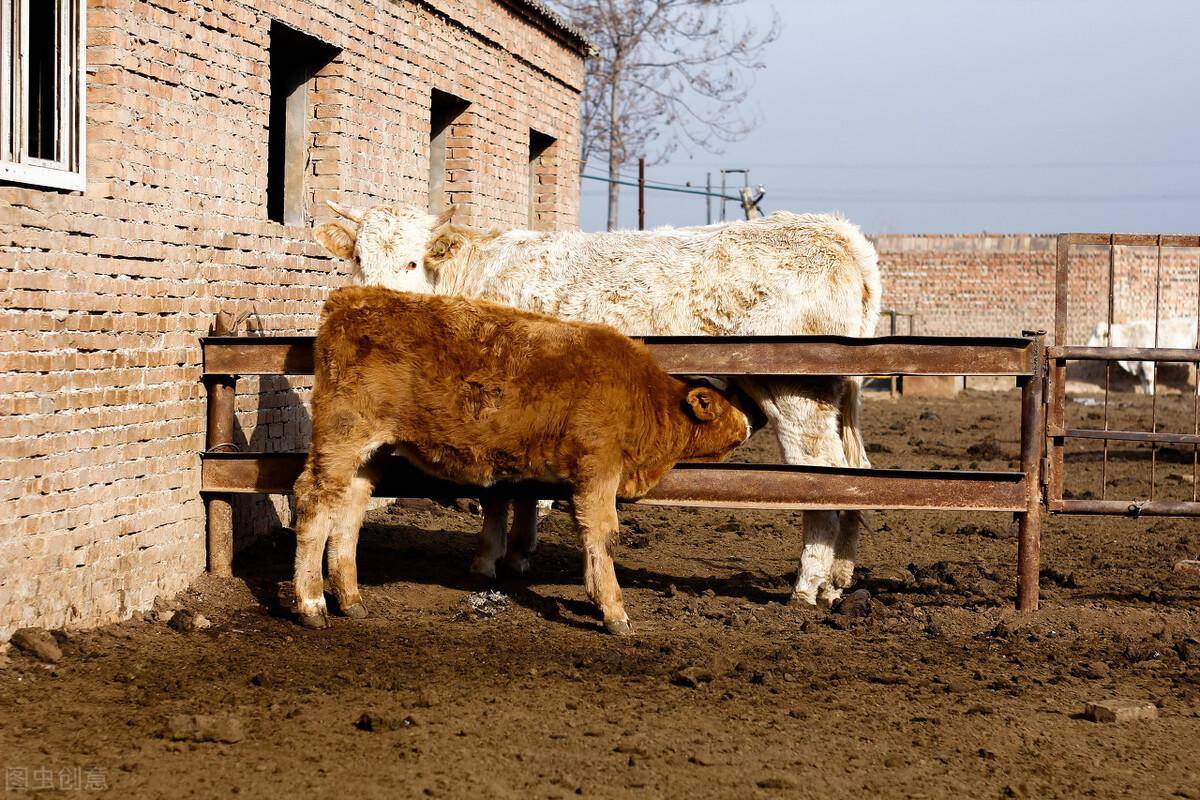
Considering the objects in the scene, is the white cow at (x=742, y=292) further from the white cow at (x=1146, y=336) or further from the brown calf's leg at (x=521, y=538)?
the white cow at (x=1146, y=336)

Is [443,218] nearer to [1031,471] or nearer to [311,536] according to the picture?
[311,536]

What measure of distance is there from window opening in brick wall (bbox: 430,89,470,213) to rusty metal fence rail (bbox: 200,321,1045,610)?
5668mm

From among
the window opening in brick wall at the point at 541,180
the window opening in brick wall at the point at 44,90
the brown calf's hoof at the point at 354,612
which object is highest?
the window opening in brick wall at the point at 541,180

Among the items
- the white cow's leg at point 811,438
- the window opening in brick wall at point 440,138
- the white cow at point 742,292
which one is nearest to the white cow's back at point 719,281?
the white cow at point 742,292

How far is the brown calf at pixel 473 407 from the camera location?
6117 millimetres

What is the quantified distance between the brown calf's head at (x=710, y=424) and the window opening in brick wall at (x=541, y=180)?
8.44m

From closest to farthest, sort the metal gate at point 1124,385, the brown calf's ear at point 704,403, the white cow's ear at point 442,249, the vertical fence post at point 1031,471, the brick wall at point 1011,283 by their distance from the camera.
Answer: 1. the brown calf's ear at point 704,403
2. the vertical fence post at point 1031,471
3. the metal gate at point 1124,385
4. the white cow's ear at point 442,249
5. the brick wall at point 1011,283

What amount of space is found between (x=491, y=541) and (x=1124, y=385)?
853 inches

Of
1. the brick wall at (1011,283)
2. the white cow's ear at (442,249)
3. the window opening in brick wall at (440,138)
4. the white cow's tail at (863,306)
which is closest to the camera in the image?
the white cow's tail at (863,306)

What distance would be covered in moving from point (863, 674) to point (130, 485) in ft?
12.0

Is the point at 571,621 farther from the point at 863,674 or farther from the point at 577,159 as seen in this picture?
the point at 577,159

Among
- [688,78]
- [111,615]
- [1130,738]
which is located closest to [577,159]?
[111,615]

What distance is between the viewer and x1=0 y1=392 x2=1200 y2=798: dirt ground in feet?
14.1

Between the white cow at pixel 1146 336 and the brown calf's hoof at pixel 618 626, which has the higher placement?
the white cow at pixel 1146 336
